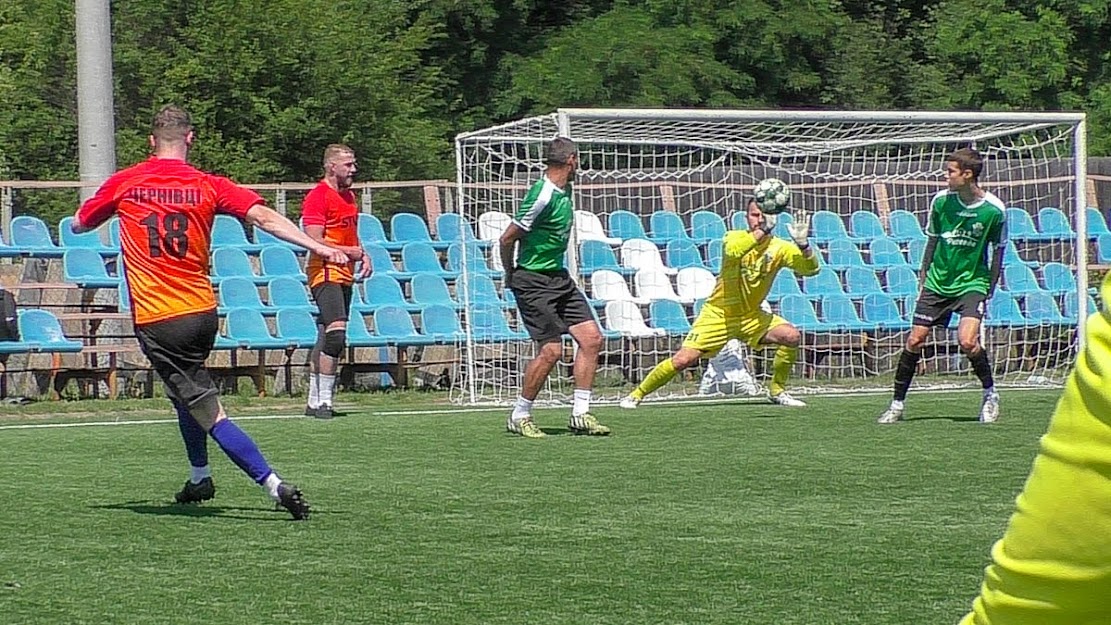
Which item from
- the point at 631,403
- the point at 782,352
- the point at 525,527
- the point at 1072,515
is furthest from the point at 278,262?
the point at 1072,515

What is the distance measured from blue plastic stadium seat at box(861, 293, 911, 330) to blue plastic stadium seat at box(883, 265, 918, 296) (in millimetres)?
236

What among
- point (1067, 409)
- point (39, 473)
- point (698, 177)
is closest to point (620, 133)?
A: point (698, 177)

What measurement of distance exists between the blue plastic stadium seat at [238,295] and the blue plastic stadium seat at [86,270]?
40.4 inches

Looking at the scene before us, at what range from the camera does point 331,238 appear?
13.6 meters

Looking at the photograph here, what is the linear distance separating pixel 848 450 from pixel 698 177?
9.24 metres

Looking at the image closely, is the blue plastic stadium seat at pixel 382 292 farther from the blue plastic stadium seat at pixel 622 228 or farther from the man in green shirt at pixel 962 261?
the man in green shirt at pixel 962 261

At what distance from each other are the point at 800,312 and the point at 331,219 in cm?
638

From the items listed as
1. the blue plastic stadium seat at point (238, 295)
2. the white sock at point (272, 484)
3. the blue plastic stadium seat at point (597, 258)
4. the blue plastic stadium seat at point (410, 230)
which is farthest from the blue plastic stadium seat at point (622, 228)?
the white sock at point (272, 484)

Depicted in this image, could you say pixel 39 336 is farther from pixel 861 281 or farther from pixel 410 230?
pixel 861 281

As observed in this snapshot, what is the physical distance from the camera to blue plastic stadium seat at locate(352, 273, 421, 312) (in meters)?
17.8

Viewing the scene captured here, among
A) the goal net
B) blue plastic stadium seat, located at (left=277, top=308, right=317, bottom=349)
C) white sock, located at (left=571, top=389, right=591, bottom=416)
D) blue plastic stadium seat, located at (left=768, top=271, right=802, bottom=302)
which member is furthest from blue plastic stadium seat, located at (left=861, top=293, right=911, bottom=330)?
white sock, located at (left=571, top=389, right=591, bottom=416)

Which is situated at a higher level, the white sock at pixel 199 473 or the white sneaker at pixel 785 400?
the white sock at pixel 199 473

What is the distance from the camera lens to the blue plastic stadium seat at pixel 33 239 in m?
17.2

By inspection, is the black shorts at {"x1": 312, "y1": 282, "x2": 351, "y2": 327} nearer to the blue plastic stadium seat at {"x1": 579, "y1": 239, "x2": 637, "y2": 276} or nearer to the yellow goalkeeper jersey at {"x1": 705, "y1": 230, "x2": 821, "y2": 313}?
the yellow goalkeeper jersey at {"x1": 705, "y1": 230, "x2": 821, "y2": 313}
